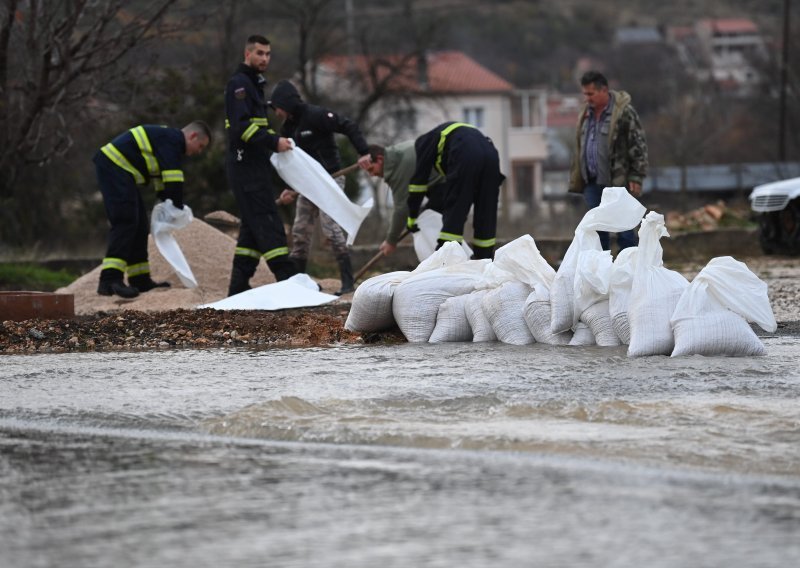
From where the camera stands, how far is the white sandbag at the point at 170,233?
39.8 feet

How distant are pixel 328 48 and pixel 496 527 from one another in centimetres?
3612

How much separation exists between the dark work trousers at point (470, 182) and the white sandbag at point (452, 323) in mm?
1951

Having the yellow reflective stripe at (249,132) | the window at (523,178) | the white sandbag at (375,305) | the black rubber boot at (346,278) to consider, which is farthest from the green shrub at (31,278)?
the window at (523,178)

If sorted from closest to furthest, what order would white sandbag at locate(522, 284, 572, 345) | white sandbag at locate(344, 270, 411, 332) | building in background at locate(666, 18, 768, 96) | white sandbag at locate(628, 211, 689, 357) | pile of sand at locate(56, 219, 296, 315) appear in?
white sandbag at locate(628, 211, 689, 357) → white sandbag at locate(522, 284, 572, 345) → white sandbag at locate(344, 270, 411, 332) → pile of sand at locate(56, 219, 296, 315) → building in background at locate(666, 18, 768, 96)

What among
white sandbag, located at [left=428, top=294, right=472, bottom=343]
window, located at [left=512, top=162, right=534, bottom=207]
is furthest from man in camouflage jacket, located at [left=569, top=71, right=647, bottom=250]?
window, located at [left=512, top=162, right=534, bottom=207]

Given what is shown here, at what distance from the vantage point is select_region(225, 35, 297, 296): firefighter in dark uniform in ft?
36.6

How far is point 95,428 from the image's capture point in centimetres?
584

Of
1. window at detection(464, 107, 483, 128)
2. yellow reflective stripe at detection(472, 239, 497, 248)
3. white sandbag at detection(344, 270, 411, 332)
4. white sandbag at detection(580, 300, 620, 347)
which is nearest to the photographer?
white sandbag at detection(580, 300, 620, 347)

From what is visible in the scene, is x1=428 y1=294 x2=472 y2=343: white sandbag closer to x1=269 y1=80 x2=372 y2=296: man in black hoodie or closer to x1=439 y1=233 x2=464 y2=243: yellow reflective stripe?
x1=439 y1=233 x2=464 y2=243: yellow reflective stripe

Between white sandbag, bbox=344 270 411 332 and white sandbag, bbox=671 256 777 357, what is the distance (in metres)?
1.98

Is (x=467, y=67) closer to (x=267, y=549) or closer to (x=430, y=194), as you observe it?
(x=430, y=194)

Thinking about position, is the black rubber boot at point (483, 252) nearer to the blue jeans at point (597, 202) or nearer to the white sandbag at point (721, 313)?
the blue jeans at point (597, 202)

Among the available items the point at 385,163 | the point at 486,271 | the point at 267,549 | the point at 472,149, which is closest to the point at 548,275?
the point at 486,271

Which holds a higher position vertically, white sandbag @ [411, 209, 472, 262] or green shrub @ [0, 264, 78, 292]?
white sandbag @ [411, 209, 472, 262]
